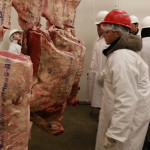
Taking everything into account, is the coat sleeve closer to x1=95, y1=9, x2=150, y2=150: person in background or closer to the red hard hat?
x1=95, y1=9, x2=150, y2=150: person in background

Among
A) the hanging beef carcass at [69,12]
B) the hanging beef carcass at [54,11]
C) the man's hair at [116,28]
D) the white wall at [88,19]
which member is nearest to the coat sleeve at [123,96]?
the man's hair at [116,28]

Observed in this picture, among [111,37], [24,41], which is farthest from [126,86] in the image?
[24,41]

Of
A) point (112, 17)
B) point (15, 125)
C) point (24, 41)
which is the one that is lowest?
point (15, 125)

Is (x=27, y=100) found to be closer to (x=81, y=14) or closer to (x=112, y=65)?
(x=112, y=65)

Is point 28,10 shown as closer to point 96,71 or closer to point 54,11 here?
point 54,11

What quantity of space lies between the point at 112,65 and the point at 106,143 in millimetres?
643

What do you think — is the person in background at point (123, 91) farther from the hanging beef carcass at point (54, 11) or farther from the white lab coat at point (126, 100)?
the hanging beef carcass at point (54, 11)

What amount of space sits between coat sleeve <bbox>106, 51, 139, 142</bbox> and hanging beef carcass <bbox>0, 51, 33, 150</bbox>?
107 centimetres

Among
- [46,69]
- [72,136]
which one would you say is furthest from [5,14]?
[72,136]

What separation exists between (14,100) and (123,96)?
1167mm

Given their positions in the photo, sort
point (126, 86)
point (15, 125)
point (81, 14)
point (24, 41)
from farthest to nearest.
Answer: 1. point (81, 14)
2. point (126, 86)
3. point (24, 41)
4. point (15, 125)

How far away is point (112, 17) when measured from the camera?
2.43 metres

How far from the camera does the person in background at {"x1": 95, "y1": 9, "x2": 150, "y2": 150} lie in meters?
2.10

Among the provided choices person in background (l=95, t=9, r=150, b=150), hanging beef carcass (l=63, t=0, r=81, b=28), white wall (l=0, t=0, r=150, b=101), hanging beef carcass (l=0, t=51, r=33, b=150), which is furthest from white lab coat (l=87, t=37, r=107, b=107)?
hanging beef carcass (l=0, t=51, r=33, b=150)
